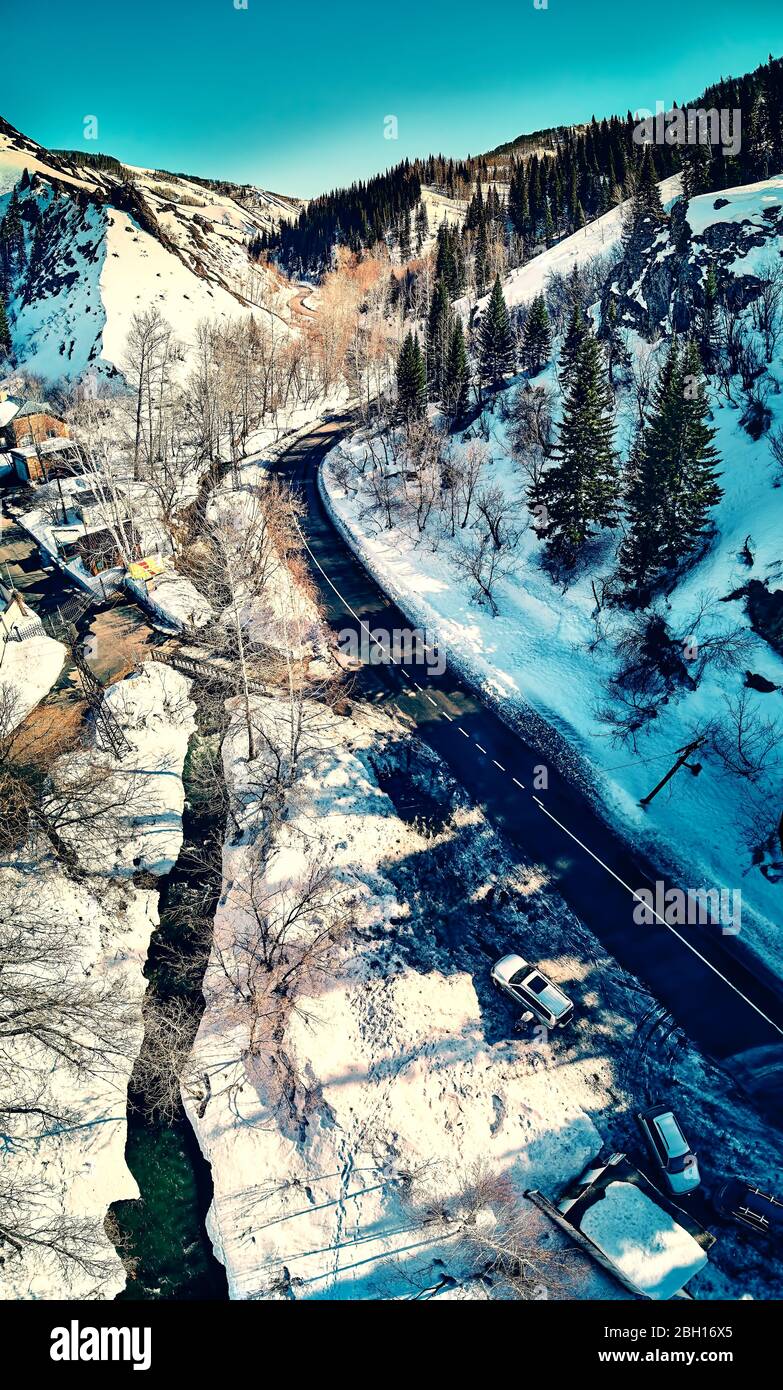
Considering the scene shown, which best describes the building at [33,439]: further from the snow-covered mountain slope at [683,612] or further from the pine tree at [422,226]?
the pine tree at [422,226]

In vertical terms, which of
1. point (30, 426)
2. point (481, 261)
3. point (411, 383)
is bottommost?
point (30, 426)

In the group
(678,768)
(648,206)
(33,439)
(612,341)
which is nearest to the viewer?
(678,768)

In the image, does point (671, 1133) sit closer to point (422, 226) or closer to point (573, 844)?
point (573, 844)

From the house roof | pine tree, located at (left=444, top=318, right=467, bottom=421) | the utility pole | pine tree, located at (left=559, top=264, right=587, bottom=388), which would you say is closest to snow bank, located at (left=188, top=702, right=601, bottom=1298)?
the utility pole

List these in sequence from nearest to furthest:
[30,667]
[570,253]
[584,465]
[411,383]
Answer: [30,667]
[584,465]
[411,383]
[570,253]

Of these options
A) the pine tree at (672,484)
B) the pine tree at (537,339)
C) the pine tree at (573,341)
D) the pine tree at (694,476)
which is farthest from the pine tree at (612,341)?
the pine tree at (694,476)

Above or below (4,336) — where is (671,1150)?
below

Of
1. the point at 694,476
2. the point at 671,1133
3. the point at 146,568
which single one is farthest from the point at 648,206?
the point at 671,1133
